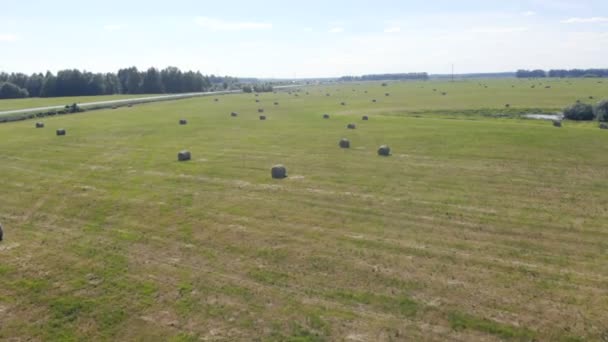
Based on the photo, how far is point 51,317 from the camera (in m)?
13.3

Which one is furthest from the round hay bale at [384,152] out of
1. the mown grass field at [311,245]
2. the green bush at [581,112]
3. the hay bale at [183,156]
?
the green bush at [581,112]

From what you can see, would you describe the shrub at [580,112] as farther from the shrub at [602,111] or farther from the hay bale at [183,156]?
the hay bale at [183,156]

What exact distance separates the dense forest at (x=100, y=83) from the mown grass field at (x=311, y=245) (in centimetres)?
13340

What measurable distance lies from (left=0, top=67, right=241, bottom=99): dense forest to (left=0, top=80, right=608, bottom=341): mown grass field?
133 meters

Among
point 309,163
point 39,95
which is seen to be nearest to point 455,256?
point 309,163

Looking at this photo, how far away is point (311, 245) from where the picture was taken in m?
17.9

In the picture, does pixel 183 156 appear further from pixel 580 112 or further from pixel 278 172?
pixel 580 112

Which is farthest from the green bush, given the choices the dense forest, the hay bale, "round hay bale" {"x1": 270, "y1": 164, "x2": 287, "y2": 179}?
the dense forest

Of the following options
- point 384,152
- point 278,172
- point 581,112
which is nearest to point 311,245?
point 278,172

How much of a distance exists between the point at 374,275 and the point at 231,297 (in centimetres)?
469

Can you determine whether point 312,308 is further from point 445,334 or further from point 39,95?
point 39,95

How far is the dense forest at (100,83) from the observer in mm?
154000

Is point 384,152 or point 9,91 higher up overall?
point 9,91

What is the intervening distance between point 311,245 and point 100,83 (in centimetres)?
16032
